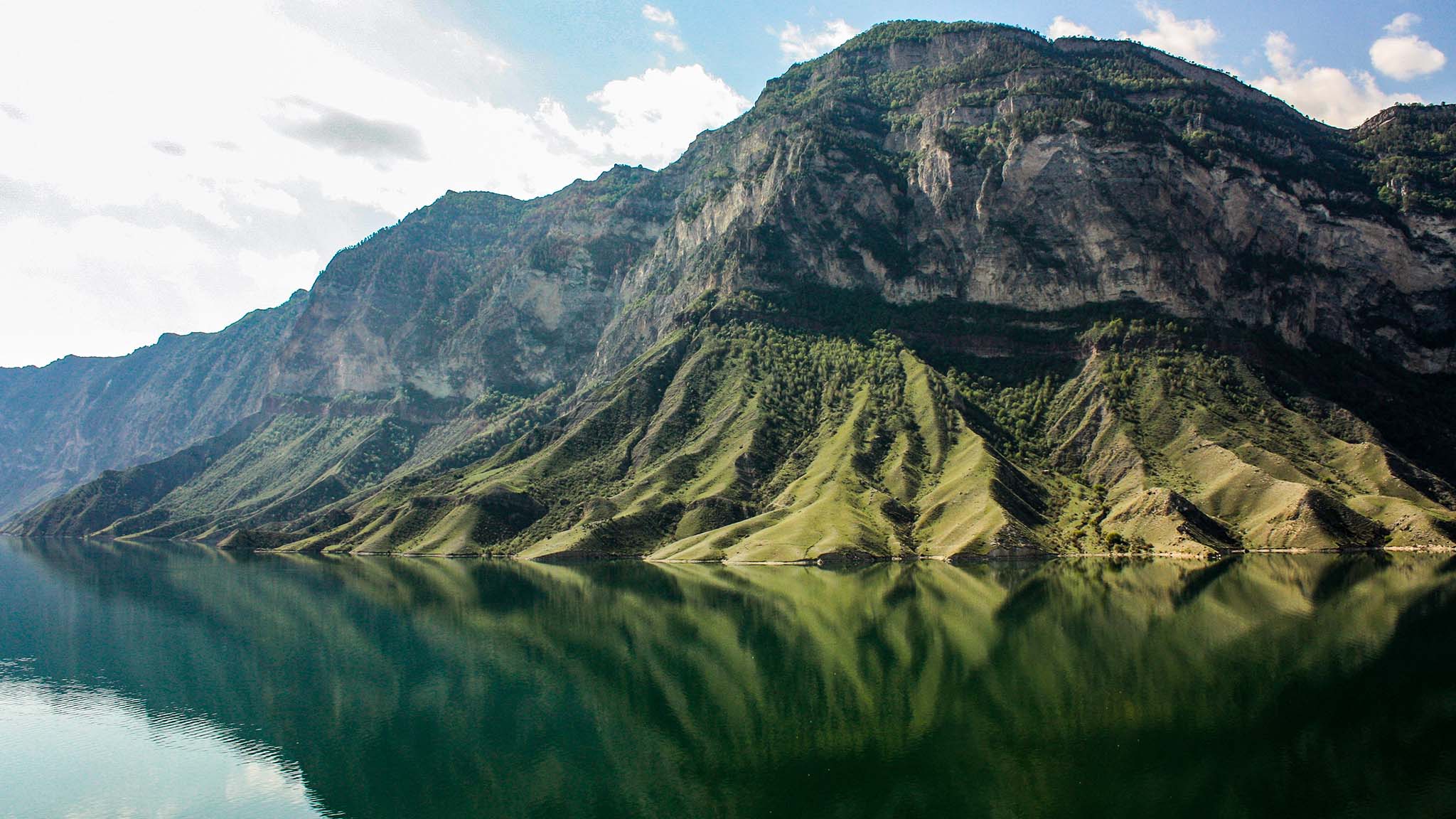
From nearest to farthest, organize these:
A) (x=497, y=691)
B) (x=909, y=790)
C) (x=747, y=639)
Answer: (x=909, y=790) → (x=497, y=691) → (x=747, y=639)

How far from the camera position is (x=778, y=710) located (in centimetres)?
8606

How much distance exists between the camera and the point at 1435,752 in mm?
65875

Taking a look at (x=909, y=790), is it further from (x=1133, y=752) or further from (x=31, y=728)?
(x=31, y=728)

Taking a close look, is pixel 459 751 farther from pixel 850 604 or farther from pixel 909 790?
pixel 850 604

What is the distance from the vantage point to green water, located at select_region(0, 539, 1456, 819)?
64.8m

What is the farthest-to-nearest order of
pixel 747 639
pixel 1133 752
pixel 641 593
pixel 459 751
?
pixel 641 593, pixel 747 639, pixel 459 751, pixel 1133 752

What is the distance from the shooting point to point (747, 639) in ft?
396

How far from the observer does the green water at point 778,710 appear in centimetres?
6475

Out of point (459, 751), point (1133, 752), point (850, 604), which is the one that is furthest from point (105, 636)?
point (1133, 752)

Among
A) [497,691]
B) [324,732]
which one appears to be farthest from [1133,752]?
[324,732]

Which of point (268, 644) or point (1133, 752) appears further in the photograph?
point (268, 644)

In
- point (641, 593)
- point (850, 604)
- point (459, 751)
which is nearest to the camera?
point (459, 751)

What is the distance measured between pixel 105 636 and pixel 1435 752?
Answer: 566 feet

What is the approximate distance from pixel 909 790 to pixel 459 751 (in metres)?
39.5
